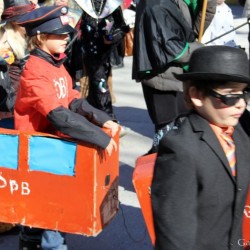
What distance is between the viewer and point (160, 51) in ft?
13.3

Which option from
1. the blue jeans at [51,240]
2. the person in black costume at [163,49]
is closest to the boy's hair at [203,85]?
the blue jeans at [51,240]

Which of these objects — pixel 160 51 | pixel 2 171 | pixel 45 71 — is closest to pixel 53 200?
pixel 2 171

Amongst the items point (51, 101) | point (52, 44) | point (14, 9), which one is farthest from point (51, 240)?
point (14, 9)

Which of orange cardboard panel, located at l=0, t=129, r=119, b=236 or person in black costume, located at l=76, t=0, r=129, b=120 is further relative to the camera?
person in black costume, located at l=76, t=0, r=129, b=120

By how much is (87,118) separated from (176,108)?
1096mm

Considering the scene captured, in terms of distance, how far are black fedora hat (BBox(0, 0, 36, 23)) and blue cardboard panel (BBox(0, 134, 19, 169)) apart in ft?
4.13

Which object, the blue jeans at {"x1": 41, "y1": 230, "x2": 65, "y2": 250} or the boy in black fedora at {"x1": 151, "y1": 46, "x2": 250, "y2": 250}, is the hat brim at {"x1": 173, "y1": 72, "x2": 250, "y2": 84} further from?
the blue jeans at {"x1": 41, "y1": 230, "x2": 65, "y2": 250}

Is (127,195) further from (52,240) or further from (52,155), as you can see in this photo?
(52,155)

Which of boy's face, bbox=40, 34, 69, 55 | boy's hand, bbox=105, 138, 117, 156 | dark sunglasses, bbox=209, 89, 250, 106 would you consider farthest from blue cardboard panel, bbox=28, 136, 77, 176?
dark sunglasses, bbox=209, 89, 250, 106

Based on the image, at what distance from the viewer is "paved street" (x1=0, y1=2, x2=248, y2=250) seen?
4.04 m

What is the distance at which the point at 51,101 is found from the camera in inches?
129

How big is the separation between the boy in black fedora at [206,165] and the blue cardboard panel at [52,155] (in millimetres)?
1202

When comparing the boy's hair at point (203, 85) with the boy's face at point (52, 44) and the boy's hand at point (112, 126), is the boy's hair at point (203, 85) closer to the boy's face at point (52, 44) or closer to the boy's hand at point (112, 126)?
the boy's hand at point (112, 126)

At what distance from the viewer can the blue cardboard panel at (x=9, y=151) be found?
11.1 ft
